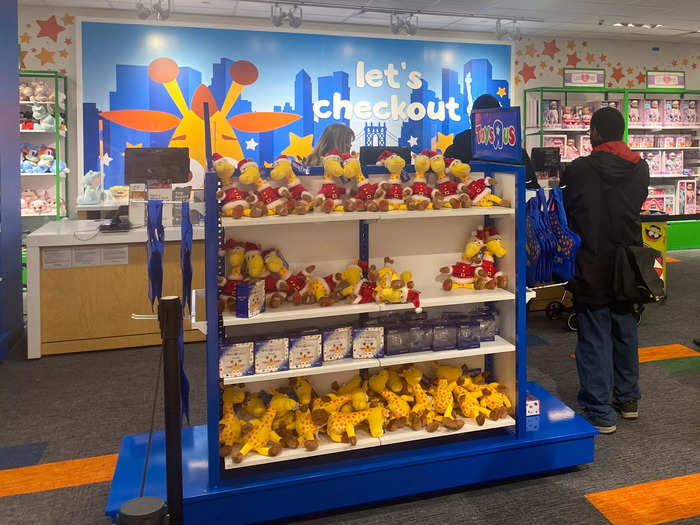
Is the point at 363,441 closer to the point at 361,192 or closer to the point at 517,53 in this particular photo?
the point at 361,192

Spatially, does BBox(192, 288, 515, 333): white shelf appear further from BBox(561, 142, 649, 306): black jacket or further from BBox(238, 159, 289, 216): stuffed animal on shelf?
BBox(561, 142, 649, 306): black jacket

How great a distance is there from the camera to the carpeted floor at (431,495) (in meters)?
2.63

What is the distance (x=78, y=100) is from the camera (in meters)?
7.13

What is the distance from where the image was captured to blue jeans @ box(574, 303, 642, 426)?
3270mm

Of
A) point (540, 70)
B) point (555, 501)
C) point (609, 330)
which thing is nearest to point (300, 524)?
point (555, 501)

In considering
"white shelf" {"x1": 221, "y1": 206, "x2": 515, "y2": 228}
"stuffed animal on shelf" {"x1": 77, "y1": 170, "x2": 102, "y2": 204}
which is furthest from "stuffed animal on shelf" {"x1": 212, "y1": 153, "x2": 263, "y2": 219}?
"stuffed animal on shelf" {"x1": 77, "y1": 170, "x2": 102, "y2": 204}

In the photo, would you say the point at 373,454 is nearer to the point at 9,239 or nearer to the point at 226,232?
the point at 226,232

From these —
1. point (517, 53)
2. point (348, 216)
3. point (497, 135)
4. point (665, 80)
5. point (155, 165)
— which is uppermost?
point (517, 53)

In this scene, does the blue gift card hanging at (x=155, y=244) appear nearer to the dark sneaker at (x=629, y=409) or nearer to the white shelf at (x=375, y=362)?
the white shelf at (x=375, y=362)

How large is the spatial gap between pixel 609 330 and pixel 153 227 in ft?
7.38

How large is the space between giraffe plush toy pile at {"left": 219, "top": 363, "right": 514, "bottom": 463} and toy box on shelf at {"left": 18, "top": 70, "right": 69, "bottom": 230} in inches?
202

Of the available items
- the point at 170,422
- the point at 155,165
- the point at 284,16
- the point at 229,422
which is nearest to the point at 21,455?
the point at 229,422

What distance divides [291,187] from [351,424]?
99 centimetres

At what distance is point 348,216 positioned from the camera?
8.38ft
